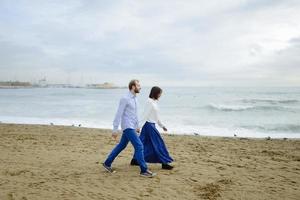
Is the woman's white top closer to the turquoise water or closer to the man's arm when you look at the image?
the man's arm

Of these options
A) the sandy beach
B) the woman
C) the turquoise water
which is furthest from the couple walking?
the turquoise water

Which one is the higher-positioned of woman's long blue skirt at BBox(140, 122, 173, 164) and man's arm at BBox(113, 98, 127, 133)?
man's arm at BBox(113, 98, 127, 133)

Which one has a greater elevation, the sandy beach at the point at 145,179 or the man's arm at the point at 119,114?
the man's arm at the point at 119,114

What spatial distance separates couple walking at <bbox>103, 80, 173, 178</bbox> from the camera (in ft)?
18.4

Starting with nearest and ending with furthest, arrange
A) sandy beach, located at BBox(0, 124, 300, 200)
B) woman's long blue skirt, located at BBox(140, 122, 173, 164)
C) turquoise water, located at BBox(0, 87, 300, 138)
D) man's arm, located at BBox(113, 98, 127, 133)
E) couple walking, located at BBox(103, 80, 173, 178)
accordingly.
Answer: sandy beach, located at BBox(0, 124, 300, 200)
man's arm, located at BBox(113, 98, 127, 133)
couple walking, located at BBox(103, 80, 173, 178)
woman's long blue skirt, located at BBox(140, 122, 173, 164)
turquoise water, located at BBox(0, 87, 300, 138)

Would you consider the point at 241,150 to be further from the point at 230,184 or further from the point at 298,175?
the point at 230,184

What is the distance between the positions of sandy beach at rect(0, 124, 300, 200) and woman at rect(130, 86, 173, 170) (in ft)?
1.11

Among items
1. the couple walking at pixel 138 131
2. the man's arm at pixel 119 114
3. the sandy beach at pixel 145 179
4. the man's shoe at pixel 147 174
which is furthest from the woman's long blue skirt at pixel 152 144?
the man's arm at pixel 119 114

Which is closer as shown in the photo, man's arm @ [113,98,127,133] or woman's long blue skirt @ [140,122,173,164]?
man's arm @ [113,98,127,133]

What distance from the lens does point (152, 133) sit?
6.16 m

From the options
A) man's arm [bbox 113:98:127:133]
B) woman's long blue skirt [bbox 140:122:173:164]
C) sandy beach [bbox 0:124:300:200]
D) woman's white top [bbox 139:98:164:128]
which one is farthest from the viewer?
woman's long blue skirt [bbox 140:122:173:164]

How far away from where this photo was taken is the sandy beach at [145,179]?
16.1 feet

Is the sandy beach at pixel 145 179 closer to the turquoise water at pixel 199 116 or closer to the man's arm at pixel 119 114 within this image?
the man's arm at pixel 119 114

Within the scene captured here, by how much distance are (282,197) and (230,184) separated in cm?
92
